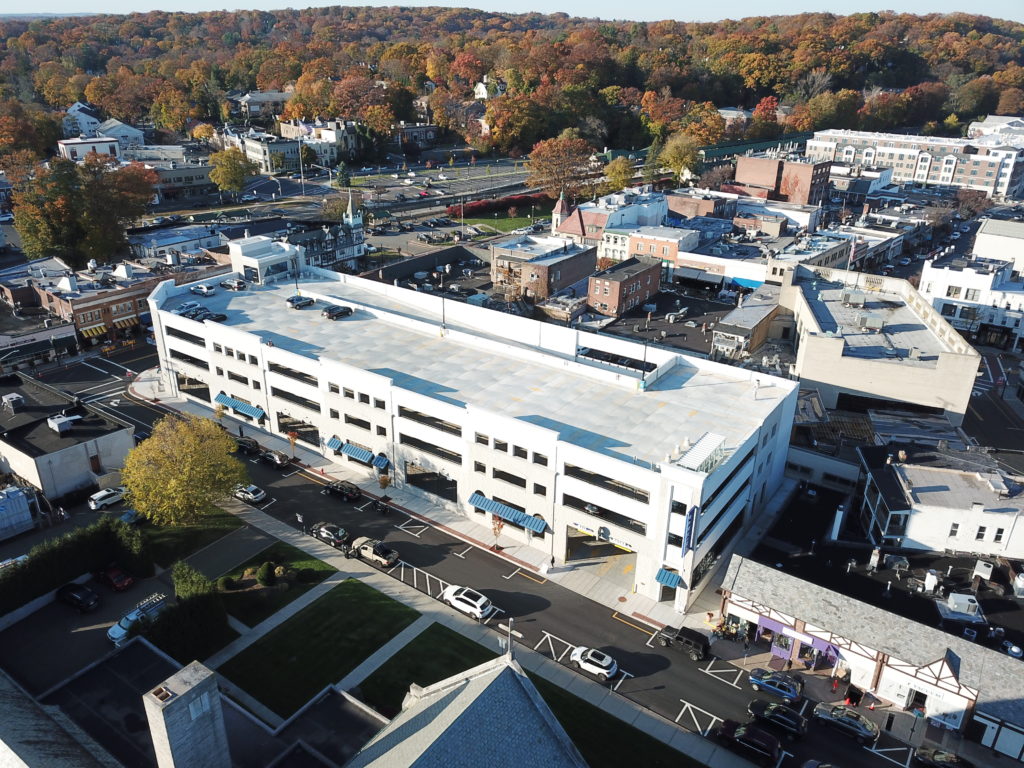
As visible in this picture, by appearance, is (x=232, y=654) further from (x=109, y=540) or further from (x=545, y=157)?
(x=545, y=157)

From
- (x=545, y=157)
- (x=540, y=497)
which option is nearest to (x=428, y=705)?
(x=540, y=497)

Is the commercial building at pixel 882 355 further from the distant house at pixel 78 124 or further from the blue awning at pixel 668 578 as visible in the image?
the distant house at pixel 78 124

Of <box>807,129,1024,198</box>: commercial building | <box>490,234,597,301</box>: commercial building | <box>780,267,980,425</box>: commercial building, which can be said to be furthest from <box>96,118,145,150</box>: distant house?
<box>807,129,1024,198</box>: commercial building

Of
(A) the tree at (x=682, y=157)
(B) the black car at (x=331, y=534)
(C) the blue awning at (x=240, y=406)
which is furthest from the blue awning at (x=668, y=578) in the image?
(A) the tree at (x=682, y=157)

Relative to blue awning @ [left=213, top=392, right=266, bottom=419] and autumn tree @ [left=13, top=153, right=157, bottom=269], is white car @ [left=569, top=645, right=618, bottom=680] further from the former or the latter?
autumn tree @ [left=13, top=153, right=157, bottom=269]

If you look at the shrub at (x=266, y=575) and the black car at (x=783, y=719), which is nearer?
the black car at (x=783, y=719)

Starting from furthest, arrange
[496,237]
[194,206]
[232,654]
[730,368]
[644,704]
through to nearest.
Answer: [194,206] < [496,237] < [730,368] < [232,654] < [644,704]
